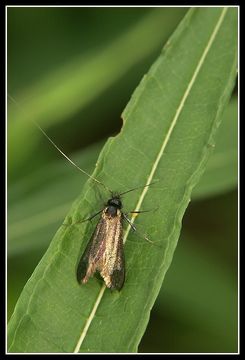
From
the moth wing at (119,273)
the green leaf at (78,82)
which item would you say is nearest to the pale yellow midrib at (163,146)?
the moth wing at (119,273)

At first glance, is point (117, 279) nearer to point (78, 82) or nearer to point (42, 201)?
point (42, 201)

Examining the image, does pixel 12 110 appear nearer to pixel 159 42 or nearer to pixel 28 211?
pixel 28 211

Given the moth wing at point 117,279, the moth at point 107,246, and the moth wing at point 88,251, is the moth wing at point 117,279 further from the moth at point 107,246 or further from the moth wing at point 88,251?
the moth wing at point 88,251

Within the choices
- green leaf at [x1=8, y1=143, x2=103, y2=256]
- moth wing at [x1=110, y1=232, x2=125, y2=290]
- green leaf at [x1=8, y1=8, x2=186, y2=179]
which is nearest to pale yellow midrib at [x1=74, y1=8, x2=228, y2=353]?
moth wing at [x1=110, y1=232, x2=125, y2=290]

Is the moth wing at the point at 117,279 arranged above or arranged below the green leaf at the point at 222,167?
above

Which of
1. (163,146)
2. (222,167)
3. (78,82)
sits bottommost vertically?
(222,167)

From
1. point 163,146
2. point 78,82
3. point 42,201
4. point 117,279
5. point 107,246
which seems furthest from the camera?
point 78,82

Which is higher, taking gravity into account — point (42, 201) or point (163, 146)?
point (163, 146)

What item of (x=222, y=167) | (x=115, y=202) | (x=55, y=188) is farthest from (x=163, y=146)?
(x=55, y=188)

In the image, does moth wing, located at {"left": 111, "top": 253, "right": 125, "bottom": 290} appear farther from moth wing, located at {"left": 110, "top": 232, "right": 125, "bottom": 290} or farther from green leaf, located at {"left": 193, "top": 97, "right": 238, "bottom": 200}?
green leaf, located at {"left": 193, "top": 97, "right": 238, "bottom": 200}
